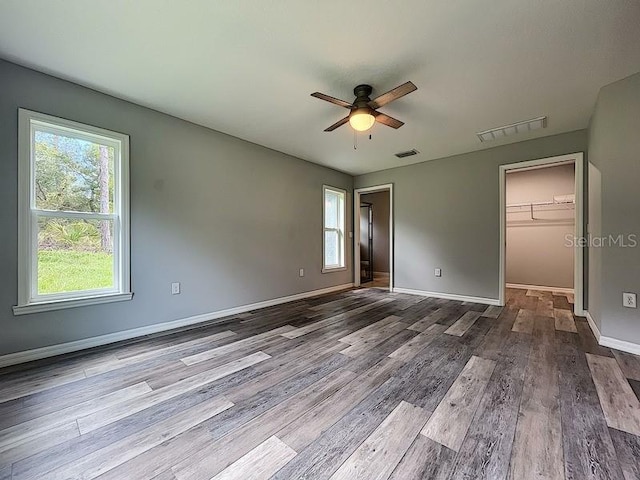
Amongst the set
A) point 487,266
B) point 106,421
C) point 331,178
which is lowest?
point 106,421

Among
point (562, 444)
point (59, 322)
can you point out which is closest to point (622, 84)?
point (562, 444)

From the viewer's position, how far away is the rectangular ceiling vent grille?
343 centimetres

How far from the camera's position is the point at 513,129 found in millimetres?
3641

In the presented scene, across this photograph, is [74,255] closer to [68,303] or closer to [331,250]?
[68,303]

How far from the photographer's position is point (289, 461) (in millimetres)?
1282

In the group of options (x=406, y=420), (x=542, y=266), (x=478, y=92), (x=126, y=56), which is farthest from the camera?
(x=542, y=266)

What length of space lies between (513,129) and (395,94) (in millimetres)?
2358

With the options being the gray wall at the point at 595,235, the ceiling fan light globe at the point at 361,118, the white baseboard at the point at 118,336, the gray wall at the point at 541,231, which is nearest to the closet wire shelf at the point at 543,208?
the gray wall at the point at 541,231

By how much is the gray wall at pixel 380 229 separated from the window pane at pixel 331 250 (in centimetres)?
243

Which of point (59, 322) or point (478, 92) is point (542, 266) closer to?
point (478, 92)

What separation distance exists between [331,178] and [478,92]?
3.14 metres

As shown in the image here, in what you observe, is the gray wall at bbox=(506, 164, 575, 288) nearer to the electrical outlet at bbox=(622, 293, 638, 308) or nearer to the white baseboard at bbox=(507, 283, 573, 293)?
the white baseboard at bbox=(507, 283, 573, 293)

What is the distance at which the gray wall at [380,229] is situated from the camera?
7816mm

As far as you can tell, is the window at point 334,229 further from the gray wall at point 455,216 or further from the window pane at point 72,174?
the window pane at point 72,174
